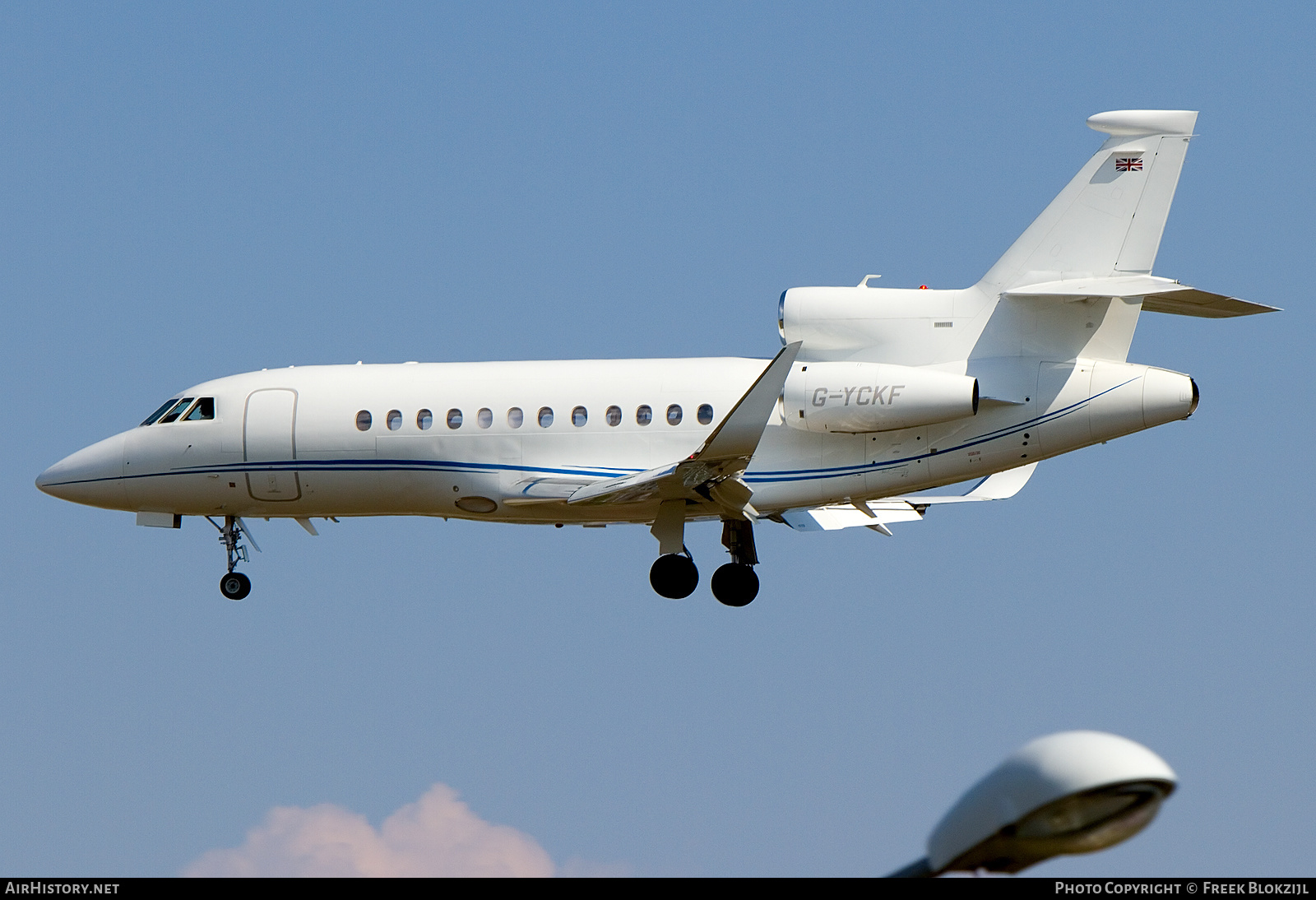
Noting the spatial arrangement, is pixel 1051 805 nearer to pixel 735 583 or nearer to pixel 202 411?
pixel 735 583

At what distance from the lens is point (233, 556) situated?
91.2 feet

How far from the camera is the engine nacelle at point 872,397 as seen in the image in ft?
76.8

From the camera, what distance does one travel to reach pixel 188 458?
27.0 m

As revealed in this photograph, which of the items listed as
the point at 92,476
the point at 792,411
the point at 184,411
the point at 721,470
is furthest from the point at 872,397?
the point at 92,476

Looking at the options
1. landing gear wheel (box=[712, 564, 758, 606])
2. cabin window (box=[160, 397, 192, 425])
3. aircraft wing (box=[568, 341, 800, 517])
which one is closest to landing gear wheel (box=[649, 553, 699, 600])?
aircraft wing (box=[568, 341, 800, 517])

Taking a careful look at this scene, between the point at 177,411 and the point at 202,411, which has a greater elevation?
the point at 177,411

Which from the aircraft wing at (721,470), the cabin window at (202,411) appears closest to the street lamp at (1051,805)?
the aircraft wing at (721,470)

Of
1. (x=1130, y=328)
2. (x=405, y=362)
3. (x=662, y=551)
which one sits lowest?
(x=662, y=551)

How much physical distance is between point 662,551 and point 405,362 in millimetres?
5601

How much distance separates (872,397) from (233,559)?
36.9ft

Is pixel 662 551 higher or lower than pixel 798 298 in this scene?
lower

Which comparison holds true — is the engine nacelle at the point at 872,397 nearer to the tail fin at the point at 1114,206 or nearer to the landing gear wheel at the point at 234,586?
the tail fin at the point at 1114,206
